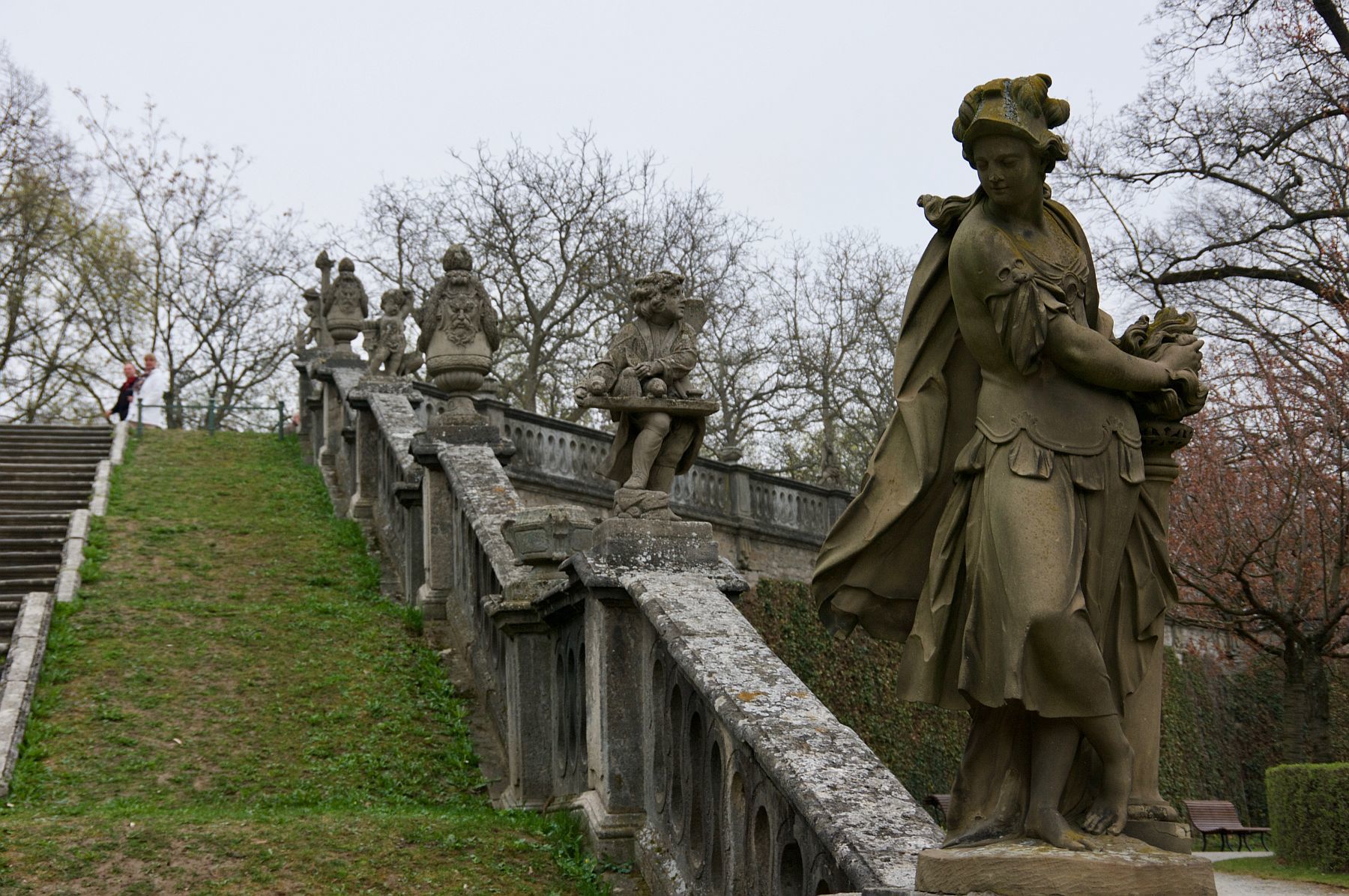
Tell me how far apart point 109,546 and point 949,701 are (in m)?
10.7

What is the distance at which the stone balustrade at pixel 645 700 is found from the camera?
4570mm

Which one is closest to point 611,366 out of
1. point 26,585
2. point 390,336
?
point 26,585

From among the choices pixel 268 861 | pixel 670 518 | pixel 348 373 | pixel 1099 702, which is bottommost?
pixel 268 861

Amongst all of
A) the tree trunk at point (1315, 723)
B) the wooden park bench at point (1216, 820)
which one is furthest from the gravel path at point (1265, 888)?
the tree trunk at point (1315, 723)

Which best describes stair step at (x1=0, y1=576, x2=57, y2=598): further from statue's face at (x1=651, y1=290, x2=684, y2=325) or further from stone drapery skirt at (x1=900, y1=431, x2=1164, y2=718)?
stone drapery skirt at (x1=900, y1=431, x2=1164, y2=718)

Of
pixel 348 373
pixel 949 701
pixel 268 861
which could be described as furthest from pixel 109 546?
pixel 949 701

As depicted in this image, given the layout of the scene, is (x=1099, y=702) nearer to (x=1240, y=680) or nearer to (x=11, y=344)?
(x=1240, y=680)

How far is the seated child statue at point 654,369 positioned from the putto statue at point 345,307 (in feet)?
42.3

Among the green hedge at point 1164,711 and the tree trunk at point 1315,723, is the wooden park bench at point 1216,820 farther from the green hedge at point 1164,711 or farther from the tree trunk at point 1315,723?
the green hedge at point 1164,711

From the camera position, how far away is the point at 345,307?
2058cm

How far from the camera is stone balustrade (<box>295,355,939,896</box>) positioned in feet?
15.0

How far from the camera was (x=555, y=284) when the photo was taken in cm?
3138

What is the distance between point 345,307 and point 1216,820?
44.4 ft

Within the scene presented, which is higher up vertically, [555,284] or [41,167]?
[41,167]
